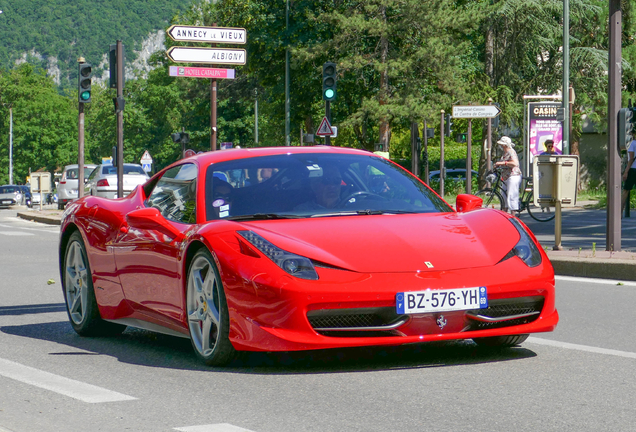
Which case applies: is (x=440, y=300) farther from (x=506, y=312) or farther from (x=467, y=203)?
(x=467, y=203)

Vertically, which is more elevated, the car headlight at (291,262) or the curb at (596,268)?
the car headlight at (291,262)

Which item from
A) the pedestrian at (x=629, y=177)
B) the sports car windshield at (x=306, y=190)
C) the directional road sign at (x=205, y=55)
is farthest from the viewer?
the pedestrian at (x=629, y=177)

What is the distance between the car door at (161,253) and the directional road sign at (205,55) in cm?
1384

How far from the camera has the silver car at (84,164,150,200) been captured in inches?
1404

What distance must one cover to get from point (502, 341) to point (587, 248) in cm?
821

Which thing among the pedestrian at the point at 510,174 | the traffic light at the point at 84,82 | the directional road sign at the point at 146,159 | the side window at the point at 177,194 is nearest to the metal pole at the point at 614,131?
the side window at the point at 177,194

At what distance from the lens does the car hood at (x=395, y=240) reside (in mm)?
5609

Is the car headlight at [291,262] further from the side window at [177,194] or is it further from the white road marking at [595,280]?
the white road marking at [595,280]

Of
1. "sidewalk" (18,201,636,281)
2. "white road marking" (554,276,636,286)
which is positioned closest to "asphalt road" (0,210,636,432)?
"white road marking" (554,276,636,286)

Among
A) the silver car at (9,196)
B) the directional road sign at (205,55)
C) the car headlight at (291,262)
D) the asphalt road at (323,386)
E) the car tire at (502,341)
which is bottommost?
the silver car at (9,196)

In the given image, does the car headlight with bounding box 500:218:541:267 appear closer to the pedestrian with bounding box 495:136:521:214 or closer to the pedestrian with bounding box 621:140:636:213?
the pedestrian with bounding box 495:136:521:214

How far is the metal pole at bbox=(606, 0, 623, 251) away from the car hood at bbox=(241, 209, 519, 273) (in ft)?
21.8

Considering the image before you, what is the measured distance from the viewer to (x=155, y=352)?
6.71 meters

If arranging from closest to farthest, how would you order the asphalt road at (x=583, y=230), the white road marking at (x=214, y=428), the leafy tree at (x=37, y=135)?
the white road marking at (x=214, y=428), the asphalt road at (x=583, y=230), the leafy tree at (x=37, y=135)
